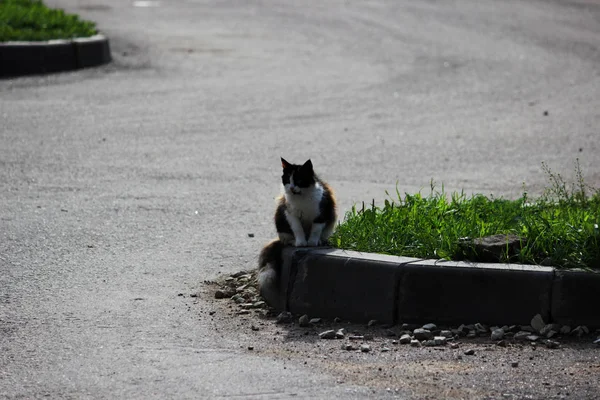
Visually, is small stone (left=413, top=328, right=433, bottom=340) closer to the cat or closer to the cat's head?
the cat

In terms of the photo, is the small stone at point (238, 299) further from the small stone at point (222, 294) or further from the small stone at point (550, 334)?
the small stone at point (550, 334)

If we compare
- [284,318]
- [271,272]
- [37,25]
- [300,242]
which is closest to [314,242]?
[300,242]

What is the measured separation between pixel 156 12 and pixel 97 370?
1538cm

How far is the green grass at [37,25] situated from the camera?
14.2 metres

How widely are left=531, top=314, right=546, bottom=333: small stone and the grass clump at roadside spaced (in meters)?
0.32

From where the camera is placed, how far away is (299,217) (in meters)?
6.32

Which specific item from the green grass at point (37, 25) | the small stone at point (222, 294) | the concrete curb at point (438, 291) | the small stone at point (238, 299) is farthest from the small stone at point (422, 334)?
the green grass at point (37, 25)

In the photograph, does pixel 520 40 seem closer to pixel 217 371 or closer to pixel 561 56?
pixel 561 56

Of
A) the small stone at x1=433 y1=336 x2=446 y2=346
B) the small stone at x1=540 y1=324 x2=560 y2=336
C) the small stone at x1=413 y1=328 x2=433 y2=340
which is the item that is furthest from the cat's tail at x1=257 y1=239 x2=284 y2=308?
the small stone at x1=540 y1=324 x2=560 y2=336

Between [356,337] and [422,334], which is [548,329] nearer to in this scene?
[422,334]

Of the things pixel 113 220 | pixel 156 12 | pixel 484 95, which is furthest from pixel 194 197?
pixel 156 12

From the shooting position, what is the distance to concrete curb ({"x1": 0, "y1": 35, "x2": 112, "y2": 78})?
13.6 m

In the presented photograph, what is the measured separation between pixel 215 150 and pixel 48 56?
15.3 feet

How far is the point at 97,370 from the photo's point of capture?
199 inches
